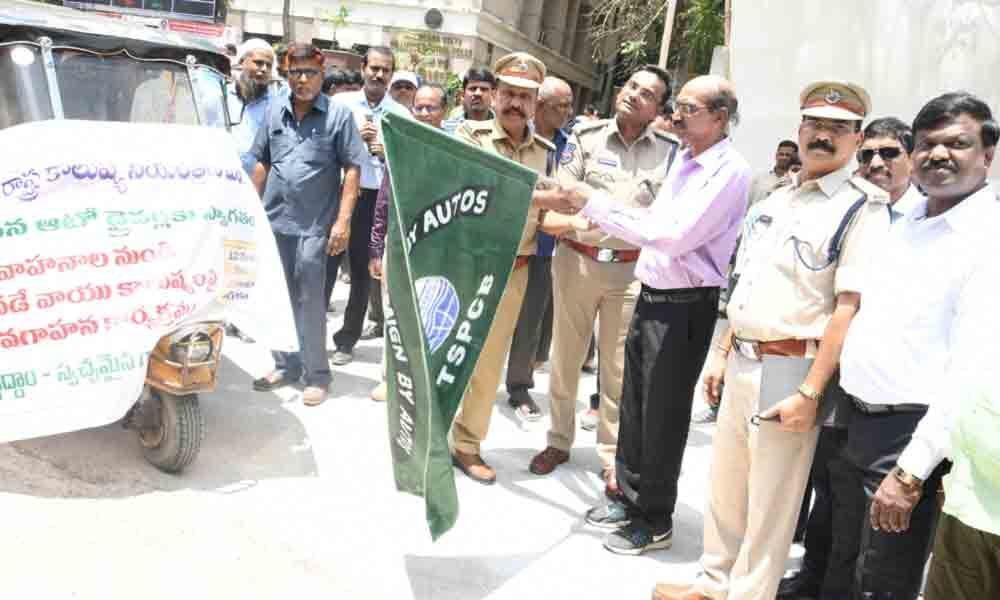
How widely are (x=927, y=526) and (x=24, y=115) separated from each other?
13.2ft

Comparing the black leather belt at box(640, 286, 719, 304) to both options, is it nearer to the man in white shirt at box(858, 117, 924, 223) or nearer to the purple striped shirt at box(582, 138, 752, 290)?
the purple striped shirt at box(582, 138, 752, 290)

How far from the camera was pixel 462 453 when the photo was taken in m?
4.43

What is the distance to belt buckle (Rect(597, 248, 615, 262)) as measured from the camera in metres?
4.25

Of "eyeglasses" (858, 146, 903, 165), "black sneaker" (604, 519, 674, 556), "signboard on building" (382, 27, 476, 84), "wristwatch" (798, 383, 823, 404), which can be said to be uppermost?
"signboard on building" (382, 27, 476, 84)

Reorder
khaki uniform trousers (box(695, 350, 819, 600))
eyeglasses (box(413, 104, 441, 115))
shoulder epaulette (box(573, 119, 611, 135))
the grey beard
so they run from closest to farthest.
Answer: khaki uniform trousers (box(695, 350, 819, 600)) → shoulder epaulette (box(573, 119, 611, 135)) → eyeglasses (box(413, 104, 441, 115)) → the grey beard

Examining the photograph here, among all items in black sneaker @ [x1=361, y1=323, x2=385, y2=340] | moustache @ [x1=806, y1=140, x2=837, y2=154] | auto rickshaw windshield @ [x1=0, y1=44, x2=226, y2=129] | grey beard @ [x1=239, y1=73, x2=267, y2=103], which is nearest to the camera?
moustache @ [x1=806, y1=140, x2=837, y2=154]

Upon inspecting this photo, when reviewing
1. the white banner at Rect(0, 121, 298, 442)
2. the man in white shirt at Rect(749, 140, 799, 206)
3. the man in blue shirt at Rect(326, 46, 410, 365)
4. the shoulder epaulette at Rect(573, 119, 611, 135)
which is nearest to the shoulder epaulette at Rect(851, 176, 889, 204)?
the shoulder epaulette at Rect(573, 119, 611, 135)

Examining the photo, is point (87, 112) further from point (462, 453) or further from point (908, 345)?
point (908, 345)

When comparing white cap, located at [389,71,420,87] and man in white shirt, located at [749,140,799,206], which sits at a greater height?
white cap, located at [389,71,420,87]

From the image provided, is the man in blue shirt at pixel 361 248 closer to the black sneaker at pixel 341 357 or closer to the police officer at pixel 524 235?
the black sneaker at pixel 341 357

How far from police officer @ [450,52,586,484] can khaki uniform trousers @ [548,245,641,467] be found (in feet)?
0.79

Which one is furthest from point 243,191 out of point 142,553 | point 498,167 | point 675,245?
point 675,245

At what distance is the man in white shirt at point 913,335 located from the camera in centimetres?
236

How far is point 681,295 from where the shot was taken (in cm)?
353
